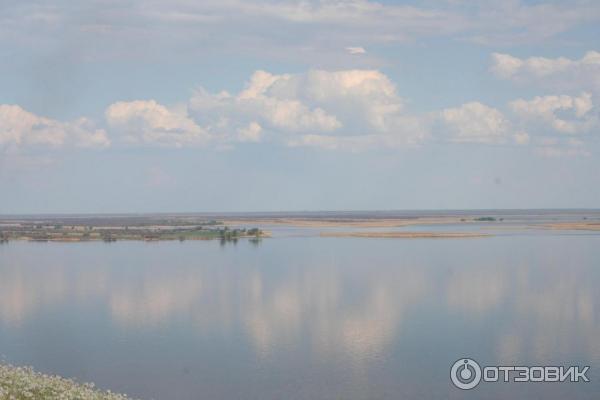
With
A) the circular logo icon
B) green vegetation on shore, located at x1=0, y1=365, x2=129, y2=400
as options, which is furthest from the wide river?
green vegetation on shore, located at x1=0, y1=365, x2=129, y2=400

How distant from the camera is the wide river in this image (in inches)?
817

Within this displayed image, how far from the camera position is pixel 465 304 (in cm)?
3297

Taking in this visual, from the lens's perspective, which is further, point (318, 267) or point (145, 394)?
point (318, 267)

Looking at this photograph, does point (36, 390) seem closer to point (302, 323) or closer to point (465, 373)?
point (465, 373)

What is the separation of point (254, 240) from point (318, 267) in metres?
A: 28.3

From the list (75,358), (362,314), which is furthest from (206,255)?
(75,358)

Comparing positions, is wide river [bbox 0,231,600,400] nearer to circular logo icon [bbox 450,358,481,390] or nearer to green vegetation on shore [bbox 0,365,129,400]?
circular logo icon [bbox 450,358,481,390]

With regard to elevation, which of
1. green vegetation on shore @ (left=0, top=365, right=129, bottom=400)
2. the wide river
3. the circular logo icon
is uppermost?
green vegetation on shore @ (left=0, top=365, right=129, bottom=400)

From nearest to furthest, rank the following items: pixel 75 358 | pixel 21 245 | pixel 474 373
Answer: pixel 474 373, pixel 75 358, pixel 21 245

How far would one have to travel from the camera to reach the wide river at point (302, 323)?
20750 millimetres

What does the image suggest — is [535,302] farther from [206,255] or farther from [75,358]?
[206,255]

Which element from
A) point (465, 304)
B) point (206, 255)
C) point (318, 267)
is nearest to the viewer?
point (465, 304)

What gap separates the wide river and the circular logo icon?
30cm

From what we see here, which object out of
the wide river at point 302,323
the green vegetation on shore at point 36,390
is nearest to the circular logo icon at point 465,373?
the wide river at point 302,323
